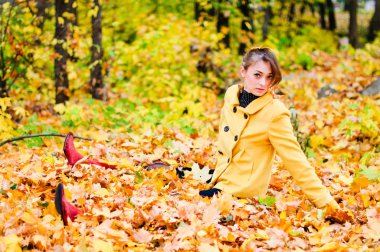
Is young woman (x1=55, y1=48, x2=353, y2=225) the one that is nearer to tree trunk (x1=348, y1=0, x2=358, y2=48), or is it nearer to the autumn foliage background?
the autumn foliage background

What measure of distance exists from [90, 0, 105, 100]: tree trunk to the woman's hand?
22.0 ft

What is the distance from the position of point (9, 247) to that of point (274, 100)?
7.22 ft

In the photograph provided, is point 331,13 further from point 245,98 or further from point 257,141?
point 257,141

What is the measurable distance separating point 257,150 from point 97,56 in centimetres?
669

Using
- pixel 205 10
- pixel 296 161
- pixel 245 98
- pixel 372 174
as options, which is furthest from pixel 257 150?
pixel 205 10

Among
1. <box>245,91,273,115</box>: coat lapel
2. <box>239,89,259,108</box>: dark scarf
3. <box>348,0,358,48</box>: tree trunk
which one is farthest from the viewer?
<box>348,0,358,48</box>: tree trunk

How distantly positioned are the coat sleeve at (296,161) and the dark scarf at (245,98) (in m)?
0.31

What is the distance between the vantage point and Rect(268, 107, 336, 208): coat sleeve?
11.8 ft

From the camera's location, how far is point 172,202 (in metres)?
3.74

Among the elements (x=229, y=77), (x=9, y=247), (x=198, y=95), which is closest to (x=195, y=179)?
(x=9, y=247)

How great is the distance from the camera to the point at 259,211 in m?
3.73

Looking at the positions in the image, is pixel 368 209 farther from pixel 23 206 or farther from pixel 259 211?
pixel 23 206

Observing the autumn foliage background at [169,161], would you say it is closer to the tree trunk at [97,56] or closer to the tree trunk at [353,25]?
the tree trunk at [97,56]

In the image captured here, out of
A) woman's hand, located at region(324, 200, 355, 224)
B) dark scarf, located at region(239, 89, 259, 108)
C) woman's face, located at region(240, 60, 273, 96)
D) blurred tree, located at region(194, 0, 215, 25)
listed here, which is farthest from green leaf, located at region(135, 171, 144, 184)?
blurred tree, located at region(194, 0, 215, 25)
